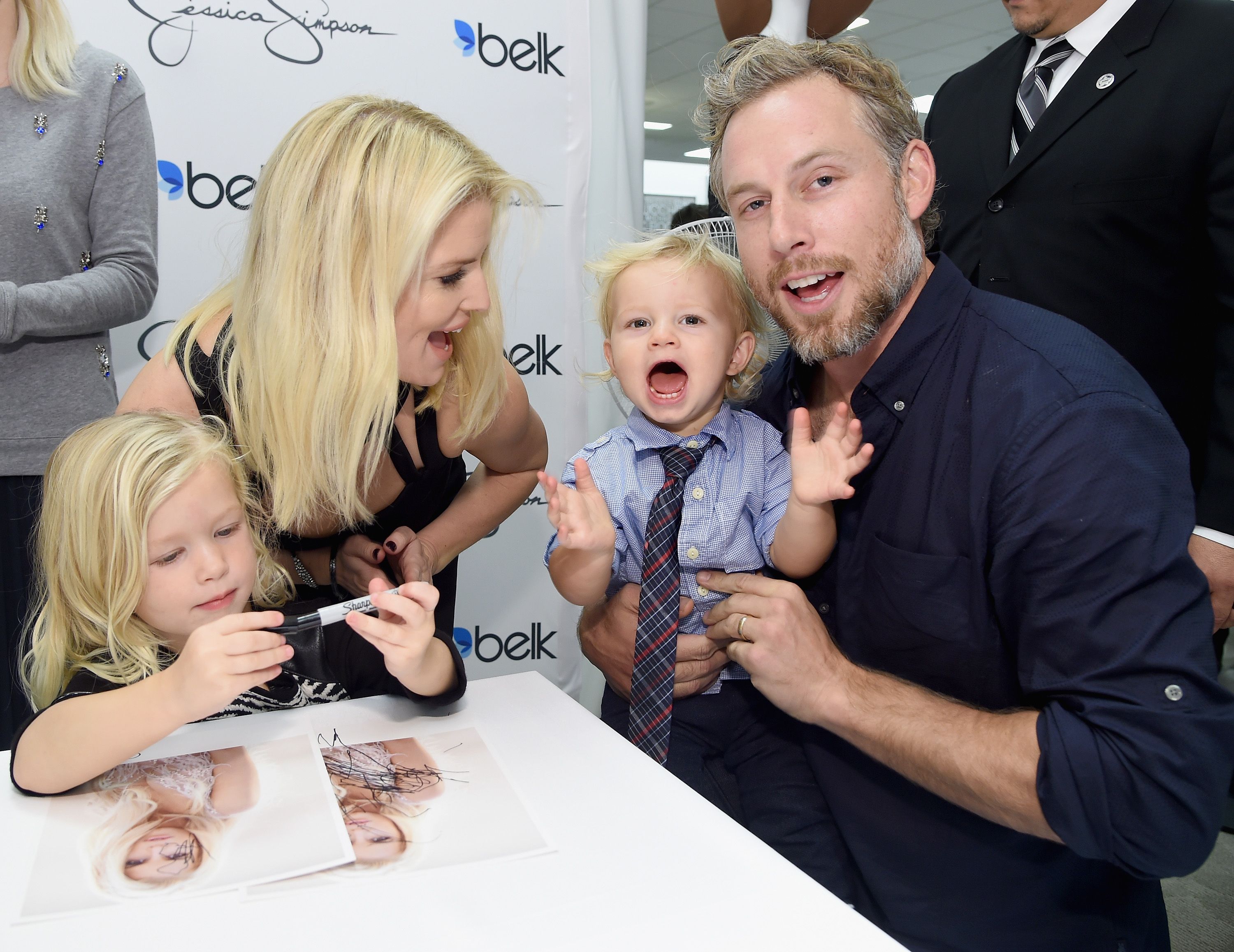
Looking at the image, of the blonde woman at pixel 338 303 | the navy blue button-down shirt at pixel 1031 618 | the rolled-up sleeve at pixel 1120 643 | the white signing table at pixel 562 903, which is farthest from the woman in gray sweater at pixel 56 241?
the rolled-up sleeve at pixel 1120 643

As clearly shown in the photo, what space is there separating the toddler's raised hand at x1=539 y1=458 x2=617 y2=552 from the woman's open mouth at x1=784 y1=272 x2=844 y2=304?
509mm

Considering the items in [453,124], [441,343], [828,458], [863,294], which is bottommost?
[828,458]

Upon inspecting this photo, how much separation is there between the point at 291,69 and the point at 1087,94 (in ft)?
7.64

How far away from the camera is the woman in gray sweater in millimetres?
2080

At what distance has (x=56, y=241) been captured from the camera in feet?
6.95

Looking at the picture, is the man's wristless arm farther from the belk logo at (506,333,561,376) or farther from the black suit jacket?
the belk logo at (506,333,561,376)

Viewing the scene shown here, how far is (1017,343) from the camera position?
143 centimetres

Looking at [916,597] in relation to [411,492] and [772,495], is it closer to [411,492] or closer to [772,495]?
[772,495]

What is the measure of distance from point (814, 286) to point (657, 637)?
2.35 feet

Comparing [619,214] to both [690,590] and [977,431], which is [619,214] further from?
[977,431]

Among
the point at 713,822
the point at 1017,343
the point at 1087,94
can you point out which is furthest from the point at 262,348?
the point at 1087,94
